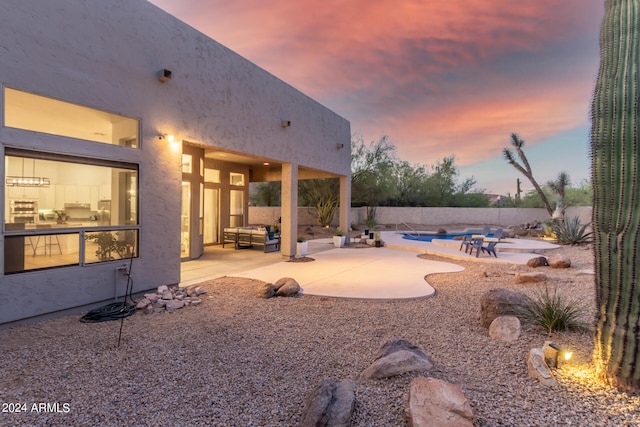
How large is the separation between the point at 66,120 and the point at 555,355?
20.8 feet

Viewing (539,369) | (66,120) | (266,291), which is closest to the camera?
(539,369)

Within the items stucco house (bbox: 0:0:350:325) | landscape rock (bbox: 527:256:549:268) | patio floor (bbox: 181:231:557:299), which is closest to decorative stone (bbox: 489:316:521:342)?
patio floor (bbox: 181:231:557:299)

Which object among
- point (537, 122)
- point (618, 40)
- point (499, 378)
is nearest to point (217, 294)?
point (499, 378)

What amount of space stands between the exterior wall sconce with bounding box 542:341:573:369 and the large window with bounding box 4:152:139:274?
5.67m

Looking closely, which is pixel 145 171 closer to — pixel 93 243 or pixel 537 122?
pixel 93 243

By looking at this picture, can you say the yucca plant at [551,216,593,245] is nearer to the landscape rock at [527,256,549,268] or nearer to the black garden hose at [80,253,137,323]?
the landscape rock at [527,256,549,268]

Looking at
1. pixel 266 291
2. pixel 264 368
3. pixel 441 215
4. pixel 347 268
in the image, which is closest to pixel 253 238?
pixel 347 268

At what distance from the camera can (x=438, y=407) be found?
194 centimetres

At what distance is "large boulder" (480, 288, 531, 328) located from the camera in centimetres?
389

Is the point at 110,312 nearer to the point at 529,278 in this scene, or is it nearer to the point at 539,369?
the point at 539,369

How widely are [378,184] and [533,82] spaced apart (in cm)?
1077

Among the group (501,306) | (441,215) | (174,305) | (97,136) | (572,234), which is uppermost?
(97,136)

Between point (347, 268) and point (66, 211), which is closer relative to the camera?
point (66, 211)

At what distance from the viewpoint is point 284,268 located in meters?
7.75
